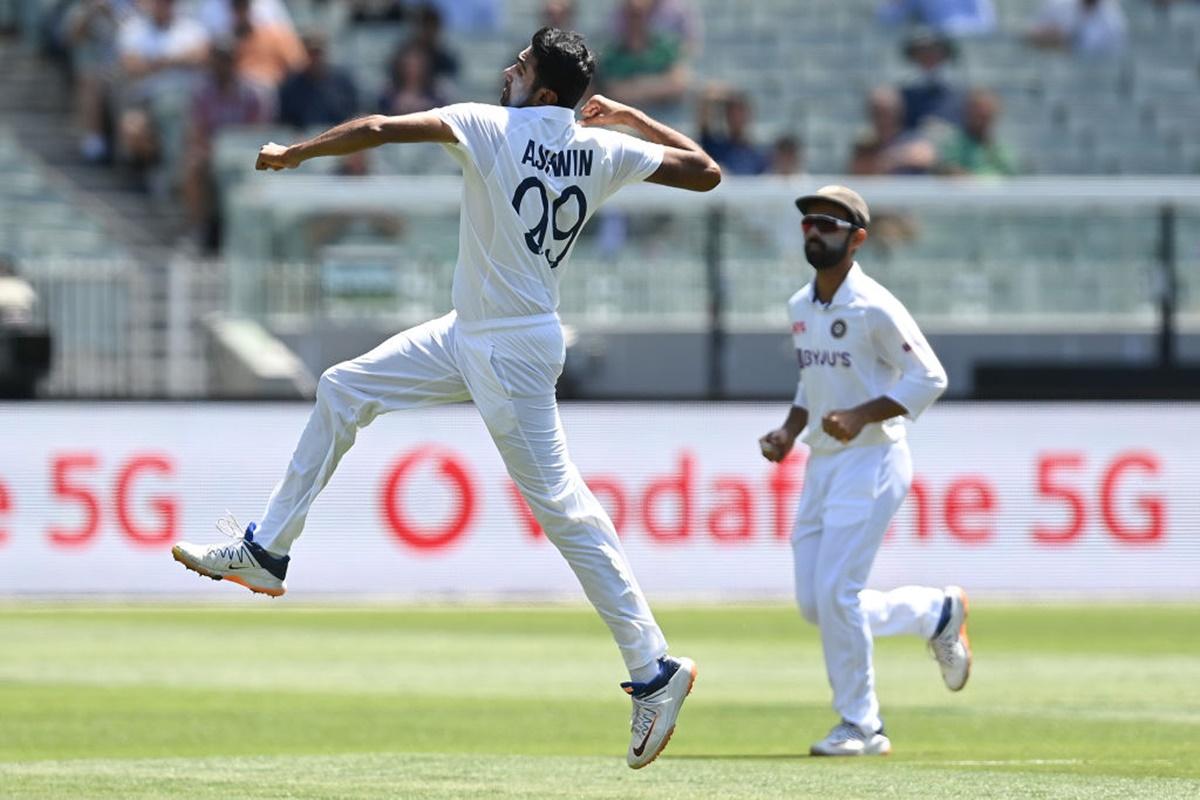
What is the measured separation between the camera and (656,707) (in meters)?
8.14

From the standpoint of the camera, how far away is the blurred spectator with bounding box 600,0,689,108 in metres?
22.0

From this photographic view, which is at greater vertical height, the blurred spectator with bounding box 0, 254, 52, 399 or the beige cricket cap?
the beige cricket cap

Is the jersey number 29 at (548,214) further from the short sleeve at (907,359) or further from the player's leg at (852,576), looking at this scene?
the player's leg at (852,576)

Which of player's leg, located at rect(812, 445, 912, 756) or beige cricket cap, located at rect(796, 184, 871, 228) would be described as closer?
player's leg, located at rect(812, 445, 912, 756)

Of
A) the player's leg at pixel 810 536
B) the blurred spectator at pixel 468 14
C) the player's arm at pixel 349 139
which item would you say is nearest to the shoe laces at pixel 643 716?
the player's leg at pixel 810 536

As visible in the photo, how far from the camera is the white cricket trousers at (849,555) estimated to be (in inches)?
377

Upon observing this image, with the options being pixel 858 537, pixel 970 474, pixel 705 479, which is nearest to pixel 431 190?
pixel 705 479

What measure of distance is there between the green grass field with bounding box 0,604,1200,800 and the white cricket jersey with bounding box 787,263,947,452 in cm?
136

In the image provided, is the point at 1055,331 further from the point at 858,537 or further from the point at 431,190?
the point at 858,537

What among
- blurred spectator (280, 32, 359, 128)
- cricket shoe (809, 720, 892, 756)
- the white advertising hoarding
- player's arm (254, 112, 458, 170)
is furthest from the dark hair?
blurred spectator (280, 32, 359, 128)

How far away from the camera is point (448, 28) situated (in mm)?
23547

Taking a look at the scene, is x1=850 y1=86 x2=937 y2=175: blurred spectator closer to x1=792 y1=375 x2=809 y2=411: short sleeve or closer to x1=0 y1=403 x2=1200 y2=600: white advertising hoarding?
x1=0 y1=403 x2=1200 y2=600: white advertising hoarding

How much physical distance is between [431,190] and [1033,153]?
21.3ft

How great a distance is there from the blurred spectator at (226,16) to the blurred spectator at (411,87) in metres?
1.92
